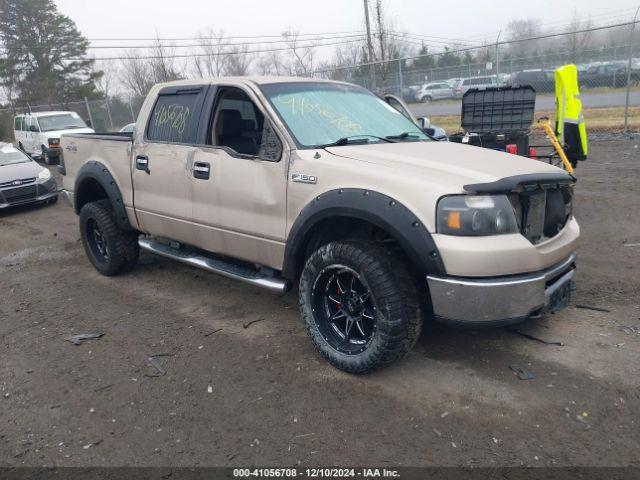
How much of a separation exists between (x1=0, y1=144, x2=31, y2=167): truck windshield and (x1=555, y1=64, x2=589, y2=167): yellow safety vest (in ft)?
32.5

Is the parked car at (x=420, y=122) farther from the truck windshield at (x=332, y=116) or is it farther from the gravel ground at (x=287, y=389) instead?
the gravel ground at (x=287, y=389)

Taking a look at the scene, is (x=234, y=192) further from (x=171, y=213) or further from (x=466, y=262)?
(x=466, y=262)

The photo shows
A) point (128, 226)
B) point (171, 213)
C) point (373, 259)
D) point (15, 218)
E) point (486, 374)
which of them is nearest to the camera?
point (373, 259)

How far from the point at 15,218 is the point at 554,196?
9697 mm

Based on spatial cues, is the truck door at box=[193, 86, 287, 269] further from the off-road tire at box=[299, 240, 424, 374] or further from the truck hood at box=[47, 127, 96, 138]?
the truck hood at box=[47, 127, 96, 138]

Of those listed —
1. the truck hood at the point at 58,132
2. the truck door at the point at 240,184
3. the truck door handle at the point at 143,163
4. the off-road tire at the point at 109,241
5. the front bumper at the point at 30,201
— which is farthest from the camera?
the truck hood at the point at 58,132

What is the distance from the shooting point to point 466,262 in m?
2.95

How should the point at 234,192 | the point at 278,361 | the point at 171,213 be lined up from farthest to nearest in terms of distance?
the point at 171,213 → the point at 234,192 → the point at 278,361

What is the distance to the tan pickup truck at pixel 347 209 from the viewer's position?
9.96 feet

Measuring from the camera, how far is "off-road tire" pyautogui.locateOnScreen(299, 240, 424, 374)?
10.5ft

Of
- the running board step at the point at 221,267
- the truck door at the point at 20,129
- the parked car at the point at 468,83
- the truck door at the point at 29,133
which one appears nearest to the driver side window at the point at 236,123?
the running board step at the point at 221,267

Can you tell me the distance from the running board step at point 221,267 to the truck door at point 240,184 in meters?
0.13

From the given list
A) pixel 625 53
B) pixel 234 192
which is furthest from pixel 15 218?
pixel 625 53

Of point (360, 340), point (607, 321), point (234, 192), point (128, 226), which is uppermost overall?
point (234, 192)
